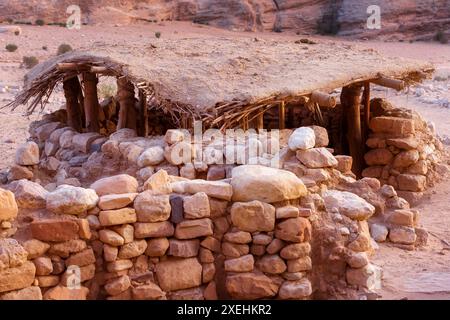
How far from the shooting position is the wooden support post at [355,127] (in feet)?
26.5

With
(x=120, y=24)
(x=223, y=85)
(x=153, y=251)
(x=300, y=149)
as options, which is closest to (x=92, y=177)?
(x=223, y=85)

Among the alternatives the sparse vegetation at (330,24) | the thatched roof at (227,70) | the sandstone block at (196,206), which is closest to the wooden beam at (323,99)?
the thatched roof at (227,70)

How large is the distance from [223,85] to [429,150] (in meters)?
3.00

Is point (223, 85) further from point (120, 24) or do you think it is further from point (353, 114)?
point (120, 24)

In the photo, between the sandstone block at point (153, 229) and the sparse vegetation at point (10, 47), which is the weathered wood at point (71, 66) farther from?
the sparse vegetation at point (10, 47)

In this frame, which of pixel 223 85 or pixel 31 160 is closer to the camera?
pixel 223 85

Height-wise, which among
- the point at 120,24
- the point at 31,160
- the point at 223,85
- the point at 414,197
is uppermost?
the point at 120,24

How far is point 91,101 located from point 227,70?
6.15 feet

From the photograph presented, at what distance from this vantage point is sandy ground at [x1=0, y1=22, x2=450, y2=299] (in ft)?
16.0

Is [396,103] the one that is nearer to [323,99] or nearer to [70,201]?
[323,99]

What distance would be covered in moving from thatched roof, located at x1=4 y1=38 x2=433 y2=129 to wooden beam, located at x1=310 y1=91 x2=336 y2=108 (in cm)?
8

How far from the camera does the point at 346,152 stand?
8430 millimetres

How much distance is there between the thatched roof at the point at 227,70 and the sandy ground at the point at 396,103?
3.66ft

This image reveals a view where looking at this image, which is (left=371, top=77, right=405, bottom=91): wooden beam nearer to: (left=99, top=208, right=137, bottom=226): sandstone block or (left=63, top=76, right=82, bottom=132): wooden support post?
(left=63, top=76, right=82, bottom=132): wooden support post
